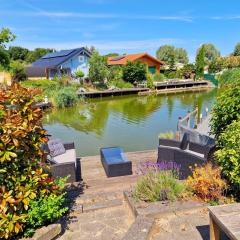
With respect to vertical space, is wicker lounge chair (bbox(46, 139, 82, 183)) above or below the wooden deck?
above

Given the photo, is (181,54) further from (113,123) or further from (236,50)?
(113,123)

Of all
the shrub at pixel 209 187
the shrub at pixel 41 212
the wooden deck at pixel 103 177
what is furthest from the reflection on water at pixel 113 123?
the shrub at pixel 41 212

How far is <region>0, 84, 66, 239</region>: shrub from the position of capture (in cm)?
307

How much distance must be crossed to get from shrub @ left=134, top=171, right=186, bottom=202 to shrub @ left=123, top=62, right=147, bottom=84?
30291mm

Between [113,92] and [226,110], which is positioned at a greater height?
[226,110]

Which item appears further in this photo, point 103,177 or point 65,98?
point 65,98

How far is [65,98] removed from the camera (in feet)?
74.7

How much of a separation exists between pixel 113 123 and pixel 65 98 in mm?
6786

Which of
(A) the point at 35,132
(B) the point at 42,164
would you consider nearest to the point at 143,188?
(B) the point at 42,164

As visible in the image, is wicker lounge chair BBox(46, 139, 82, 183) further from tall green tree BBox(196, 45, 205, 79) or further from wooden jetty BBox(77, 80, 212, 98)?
tall green tree BBox(196, 45, 205, 79)

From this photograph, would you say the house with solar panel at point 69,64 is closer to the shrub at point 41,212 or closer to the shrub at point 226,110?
the shrub at point 226,110

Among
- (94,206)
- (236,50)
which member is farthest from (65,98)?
(236,50)

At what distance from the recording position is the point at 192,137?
848cm

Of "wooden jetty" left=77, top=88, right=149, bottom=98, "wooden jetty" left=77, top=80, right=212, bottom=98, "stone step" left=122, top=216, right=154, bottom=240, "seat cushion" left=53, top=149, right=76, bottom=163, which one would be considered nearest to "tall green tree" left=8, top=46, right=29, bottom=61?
"wooden jetty" left=77, top=80, right=212, bottom=98
